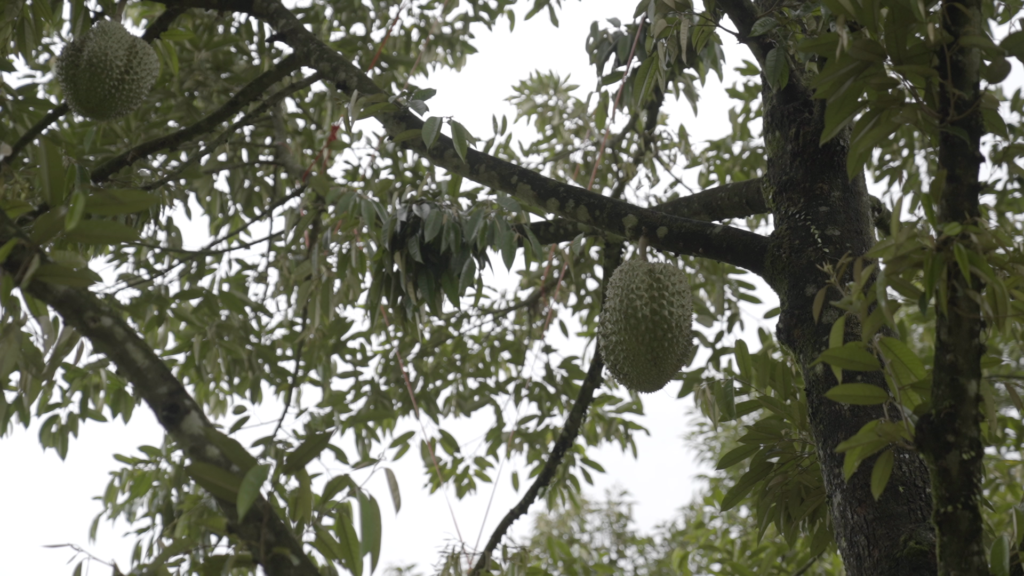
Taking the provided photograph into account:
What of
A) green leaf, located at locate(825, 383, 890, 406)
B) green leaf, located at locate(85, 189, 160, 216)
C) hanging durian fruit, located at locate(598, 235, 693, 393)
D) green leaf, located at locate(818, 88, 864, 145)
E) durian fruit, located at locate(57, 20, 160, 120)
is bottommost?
green leaf, located at locate(825, 383, 890, 406)

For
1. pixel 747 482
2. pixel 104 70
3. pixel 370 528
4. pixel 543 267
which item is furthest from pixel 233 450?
pixel 543 267

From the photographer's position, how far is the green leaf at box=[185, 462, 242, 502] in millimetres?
770

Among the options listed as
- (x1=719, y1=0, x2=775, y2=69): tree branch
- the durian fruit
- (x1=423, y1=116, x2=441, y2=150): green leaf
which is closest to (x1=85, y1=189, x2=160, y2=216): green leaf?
(x1=423, y1=116, x2=441, y2=150): green leaf

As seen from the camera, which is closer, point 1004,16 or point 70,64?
point 1004,16

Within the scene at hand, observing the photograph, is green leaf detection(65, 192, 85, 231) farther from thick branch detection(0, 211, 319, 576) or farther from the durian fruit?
the durian fruit

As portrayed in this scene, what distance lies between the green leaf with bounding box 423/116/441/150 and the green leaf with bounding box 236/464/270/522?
935mm

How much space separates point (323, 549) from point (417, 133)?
1.02m

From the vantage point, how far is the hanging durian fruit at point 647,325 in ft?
5.80

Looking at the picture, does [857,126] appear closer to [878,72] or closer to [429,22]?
[878,72]

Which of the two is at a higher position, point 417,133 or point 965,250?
point 417,133

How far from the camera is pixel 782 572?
2773 mm

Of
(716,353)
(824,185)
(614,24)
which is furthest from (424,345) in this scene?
(824,185)

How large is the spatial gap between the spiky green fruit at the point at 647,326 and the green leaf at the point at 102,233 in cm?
114

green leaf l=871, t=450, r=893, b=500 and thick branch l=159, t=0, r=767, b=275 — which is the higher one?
thick branch l=159, t=0, r=767, b=275
